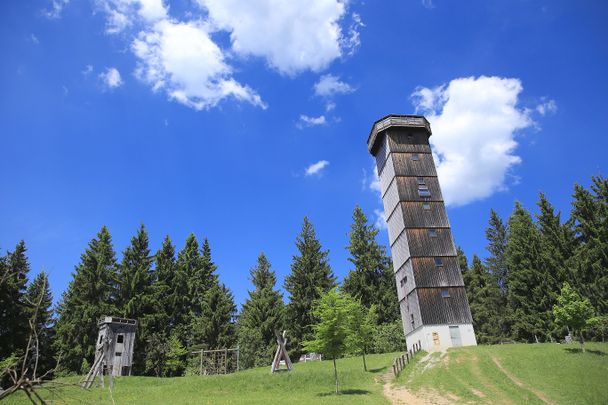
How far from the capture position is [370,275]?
60062mm

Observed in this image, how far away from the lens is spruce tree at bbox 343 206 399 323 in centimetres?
5655

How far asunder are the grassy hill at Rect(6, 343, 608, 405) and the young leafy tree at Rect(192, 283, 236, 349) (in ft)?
51.0

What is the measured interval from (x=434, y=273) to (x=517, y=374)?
15.4m

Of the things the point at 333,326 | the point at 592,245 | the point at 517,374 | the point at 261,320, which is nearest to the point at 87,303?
the point at 261,320

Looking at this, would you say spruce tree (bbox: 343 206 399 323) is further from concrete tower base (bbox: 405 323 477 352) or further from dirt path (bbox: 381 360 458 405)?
dirt path (bbox: 381 360 458 405)

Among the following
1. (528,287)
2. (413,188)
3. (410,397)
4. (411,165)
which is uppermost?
(411,165)

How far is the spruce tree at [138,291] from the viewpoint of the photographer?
47.1 meters

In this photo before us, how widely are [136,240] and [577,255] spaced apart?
169 ft

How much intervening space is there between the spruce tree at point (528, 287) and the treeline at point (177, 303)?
47.2 feet

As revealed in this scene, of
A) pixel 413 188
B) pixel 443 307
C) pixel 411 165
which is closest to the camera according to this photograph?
pixel 443 307

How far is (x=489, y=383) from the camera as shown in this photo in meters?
27.6

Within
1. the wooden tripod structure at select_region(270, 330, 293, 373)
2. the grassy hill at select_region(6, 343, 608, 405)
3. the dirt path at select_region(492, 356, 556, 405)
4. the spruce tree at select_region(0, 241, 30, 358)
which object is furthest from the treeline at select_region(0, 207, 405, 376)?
the dirt path at select_region(492, 356, 556, 405)

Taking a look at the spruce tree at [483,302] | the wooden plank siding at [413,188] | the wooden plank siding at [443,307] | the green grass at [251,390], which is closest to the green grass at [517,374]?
the green grass at [251,390]

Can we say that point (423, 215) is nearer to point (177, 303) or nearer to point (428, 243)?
point (428, 243)
